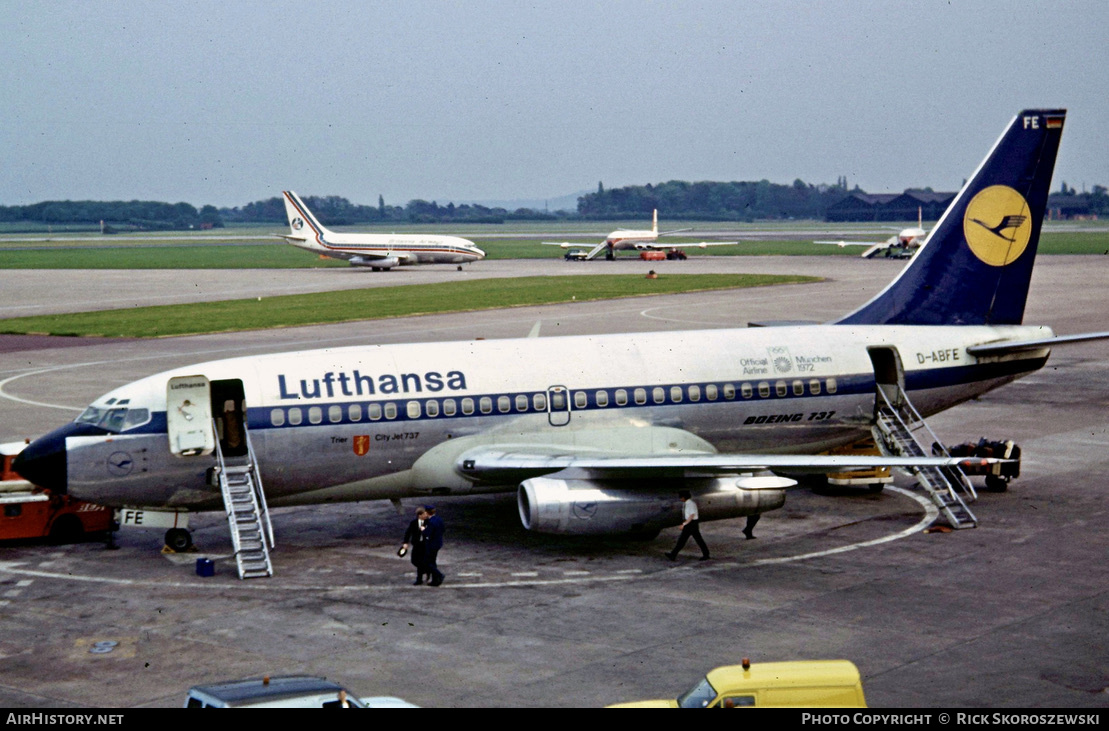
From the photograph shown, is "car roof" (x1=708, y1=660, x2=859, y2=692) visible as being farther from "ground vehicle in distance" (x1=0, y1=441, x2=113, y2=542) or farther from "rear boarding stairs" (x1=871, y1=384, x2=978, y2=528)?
"ground vehicle in distance" (x1=0, y1=441, x2=113, y2=542)

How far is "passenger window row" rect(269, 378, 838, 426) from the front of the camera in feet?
86.7

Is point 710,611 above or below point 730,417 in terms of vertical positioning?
below

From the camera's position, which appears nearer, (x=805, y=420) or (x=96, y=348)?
(x=805, y=420)

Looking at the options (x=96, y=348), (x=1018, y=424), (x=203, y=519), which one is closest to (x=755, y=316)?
(x=1018, y=424)

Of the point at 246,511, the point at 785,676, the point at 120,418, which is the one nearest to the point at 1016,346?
the point at 246,511

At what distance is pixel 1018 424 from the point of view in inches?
1619

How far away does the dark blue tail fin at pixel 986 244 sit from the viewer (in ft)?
105

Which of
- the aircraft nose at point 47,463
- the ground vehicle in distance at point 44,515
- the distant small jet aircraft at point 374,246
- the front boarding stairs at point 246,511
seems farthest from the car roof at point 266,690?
the distant small jet aircraft at point 374,246

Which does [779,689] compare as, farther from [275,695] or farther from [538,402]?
[538,402]

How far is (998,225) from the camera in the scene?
32469 millimetres

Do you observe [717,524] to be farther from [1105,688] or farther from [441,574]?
[1105,688]

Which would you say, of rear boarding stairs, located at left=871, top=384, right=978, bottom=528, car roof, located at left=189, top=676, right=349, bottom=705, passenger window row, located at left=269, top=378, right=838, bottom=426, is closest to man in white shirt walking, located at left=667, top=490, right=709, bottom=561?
passenger window row, located at left=269, top=378, right=838, bottom=426

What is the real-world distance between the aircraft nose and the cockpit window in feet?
2.06

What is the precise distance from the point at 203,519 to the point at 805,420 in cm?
1483
